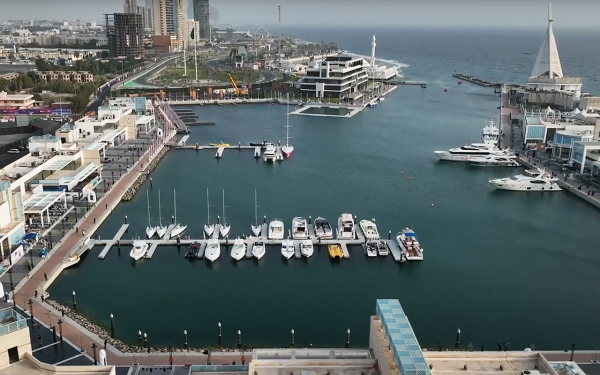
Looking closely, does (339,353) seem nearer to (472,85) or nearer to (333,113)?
(333,113)

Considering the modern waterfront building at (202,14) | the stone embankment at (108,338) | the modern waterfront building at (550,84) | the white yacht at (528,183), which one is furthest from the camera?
the modern waterfront building at (202,14)

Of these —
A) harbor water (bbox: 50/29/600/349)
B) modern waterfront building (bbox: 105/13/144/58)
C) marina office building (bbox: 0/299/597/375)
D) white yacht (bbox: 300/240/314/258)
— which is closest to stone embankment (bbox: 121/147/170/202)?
harbor water (bbox: 50/29/600/349)

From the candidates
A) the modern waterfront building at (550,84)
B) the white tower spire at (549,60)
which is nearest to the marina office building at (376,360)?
the modern waterfront building at (550,84)

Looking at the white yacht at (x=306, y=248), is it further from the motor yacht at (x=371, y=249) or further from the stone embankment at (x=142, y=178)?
the stone embankment at (x=142, y=178)

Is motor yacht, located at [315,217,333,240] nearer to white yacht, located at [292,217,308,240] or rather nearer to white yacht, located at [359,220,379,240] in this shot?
white yacht, located at [292,217,308,240]

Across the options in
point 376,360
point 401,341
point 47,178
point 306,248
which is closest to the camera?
point 401,341

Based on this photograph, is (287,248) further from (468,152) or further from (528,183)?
(468,152)

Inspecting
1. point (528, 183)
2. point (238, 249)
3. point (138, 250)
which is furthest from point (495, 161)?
point (138, 250)

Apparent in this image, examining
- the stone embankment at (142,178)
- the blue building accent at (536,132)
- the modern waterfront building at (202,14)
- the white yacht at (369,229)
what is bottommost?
the white yacht at (369,229)
